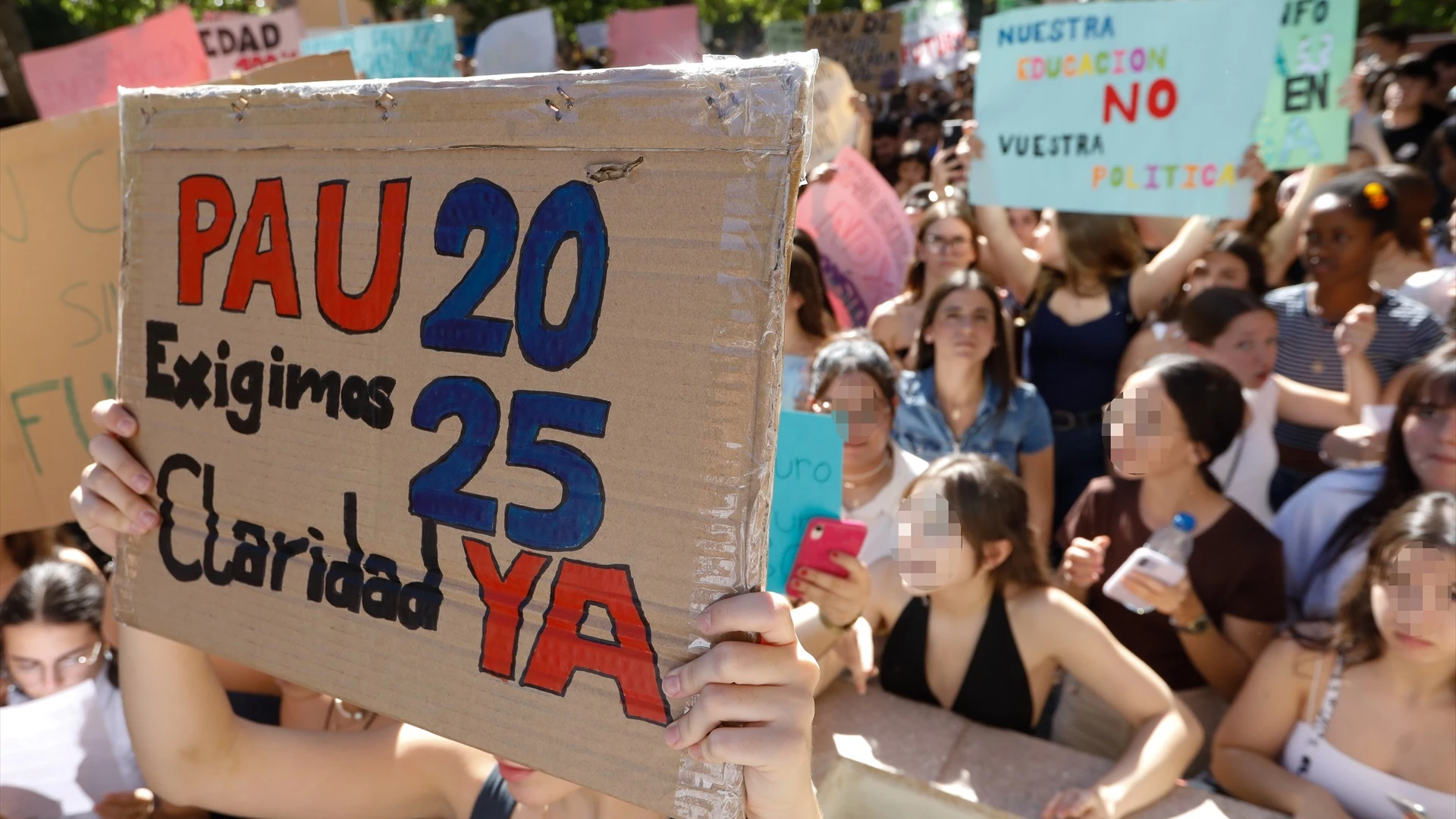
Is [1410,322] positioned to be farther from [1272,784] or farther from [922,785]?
[922,785]

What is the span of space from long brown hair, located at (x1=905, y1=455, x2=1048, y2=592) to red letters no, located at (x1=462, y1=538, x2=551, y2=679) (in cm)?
110

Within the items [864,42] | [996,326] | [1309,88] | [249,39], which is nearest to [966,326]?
[996,326]

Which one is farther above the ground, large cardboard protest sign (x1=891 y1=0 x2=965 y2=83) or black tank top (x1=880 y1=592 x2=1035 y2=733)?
large cardboard protest sign (x1=891 y1=0 x2=965 y2=83)

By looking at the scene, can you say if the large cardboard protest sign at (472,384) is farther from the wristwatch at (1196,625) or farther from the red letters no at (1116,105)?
the red letters no at (1116,105)

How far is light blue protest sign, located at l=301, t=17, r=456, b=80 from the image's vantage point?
19.2 ft

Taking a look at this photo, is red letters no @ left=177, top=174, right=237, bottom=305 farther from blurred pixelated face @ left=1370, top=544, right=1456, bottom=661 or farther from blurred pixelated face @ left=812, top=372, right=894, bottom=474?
blurred pixelated face @ left=1370, top=544, right=1456, bottom=661

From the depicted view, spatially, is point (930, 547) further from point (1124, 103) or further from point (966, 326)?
point (1124, 103)

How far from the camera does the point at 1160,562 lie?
6.43 feet

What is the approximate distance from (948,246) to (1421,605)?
2457 mm

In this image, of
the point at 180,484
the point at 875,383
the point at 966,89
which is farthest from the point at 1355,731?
the point at 966,89

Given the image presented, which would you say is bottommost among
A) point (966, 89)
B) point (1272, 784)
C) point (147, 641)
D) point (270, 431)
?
point (1272, 784)

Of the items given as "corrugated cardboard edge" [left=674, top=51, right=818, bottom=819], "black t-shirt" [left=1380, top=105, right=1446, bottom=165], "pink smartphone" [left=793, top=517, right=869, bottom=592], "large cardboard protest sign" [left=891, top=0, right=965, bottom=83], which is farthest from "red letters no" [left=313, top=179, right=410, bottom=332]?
"large cardboard protest sign" [left=891, top=0, right=965, bottom=83]

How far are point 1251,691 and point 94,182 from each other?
260cm

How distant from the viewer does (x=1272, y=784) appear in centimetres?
167
